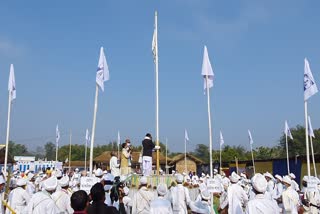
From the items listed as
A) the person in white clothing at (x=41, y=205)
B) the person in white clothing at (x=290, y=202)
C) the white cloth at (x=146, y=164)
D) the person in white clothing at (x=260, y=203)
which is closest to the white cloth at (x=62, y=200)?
the person in white clothing at (x=41, y=205)

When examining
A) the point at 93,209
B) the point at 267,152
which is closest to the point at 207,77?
the point at 93,209

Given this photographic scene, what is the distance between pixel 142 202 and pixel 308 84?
352 inches

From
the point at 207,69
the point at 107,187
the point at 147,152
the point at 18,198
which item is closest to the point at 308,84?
the point at 207,69

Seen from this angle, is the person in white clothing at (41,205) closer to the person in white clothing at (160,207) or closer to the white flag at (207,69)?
the person in white clothing at (160,207)

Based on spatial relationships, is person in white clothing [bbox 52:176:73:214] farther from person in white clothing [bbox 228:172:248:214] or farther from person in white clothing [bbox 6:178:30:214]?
person in white clothing [bbox 228:172:248:214]

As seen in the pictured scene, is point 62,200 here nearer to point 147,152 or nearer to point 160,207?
point 160,207

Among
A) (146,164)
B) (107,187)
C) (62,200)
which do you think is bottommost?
(62,200)

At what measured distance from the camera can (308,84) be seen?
13883mm

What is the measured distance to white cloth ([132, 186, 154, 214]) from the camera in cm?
785

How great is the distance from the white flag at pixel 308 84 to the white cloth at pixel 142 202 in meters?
8.44

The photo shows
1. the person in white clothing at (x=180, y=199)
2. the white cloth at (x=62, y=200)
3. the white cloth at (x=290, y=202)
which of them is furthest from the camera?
the person in white clothing at (x=180, y=199)

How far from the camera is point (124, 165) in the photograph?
16594 millimetres

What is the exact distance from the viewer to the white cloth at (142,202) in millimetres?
7848

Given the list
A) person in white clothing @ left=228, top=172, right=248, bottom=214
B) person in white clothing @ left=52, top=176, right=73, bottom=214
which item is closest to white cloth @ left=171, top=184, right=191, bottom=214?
person in white clothing @ left=228, top=172, right=248, bottom=214
